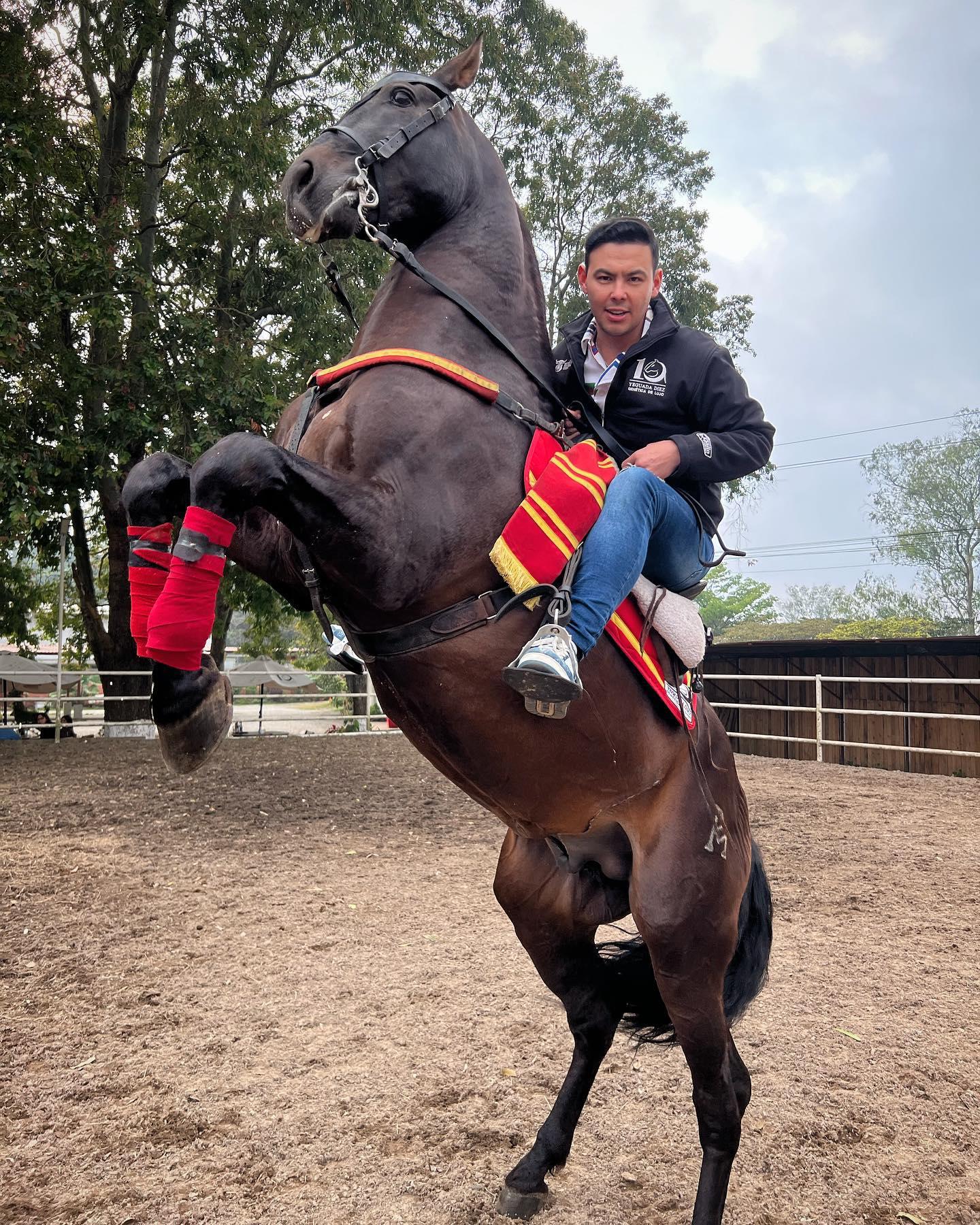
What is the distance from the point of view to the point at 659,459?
242 centimetres

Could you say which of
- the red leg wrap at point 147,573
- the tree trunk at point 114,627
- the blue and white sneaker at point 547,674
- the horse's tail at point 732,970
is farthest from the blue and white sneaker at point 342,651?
the tree trunk at point 114,627

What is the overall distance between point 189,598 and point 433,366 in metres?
0.82

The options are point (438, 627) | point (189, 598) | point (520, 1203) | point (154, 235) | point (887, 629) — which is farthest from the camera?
point (887, 629)

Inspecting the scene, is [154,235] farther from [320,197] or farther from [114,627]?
[320,197]

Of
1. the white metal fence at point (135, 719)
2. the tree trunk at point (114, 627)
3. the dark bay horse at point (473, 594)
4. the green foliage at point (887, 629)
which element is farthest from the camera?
the green foliage at point (887, 629)

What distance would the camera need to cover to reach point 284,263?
1627cm

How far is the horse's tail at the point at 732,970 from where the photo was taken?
9.44ft

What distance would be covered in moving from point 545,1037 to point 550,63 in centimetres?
2205

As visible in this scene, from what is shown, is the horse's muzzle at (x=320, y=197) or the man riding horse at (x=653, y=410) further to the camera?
the man riding horse at (x=653, y=410)

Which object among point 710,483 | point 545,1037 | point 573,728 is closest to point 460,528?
point 573,728

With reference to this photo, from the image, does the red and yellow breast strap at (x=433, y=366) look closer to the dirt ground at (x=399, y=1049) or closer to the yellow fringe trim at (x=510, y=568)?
the yellow fringe trim at (x=510, y=568)

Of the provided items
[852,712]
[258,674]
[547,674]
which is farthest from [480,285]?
[258,674]

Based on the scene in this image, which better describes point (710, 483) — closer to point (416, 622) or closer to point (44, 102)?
point (416, 622)

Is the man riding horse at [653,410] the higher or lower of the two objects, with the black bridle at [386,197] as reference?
lower
